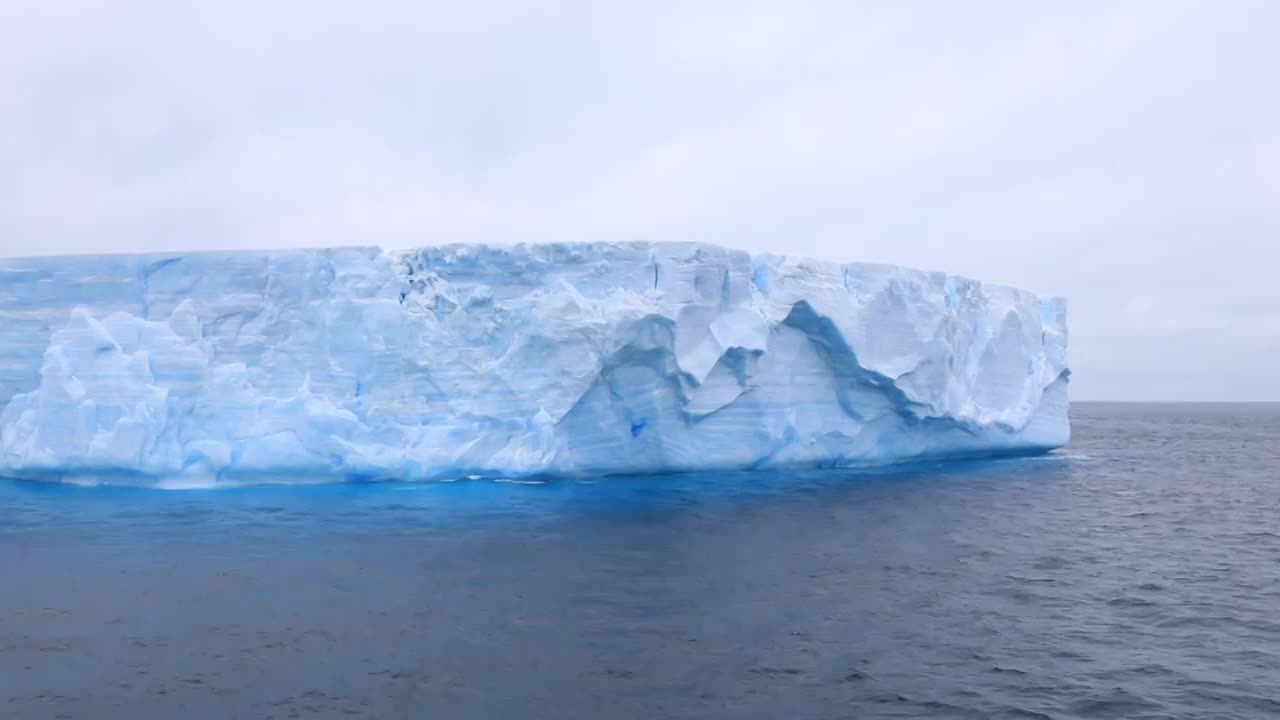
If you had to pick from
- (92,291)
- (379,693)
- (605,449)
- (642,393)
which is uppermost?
(92,291)

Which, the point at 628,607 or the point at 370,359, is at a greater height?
the point at 370,359

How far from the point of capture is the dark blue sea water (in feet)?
16.7

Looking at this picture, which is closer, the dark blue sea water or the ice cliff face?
the dark blue sea water

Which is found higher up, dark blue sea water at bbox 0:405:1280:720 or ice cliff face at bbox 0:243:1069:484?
ice cliff face at bbox 0:243:1069:484

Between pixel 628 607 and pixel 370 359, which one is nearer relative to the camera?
pixel 628 607

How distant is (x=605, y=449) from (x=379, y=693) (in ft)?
27.3

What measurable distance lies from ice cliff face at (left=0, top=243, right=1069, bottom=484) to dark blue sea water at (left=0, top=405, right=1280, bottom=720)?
100 cm

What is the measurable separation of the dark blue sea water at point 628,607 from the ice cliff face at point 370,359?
1.00m

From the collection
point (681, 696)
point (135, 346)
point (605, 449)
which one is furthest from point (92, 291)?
point (681, 696)

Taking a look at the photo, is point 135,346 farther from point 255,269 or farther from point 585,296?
point 585,296

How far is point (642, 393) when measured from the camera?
13203 mm

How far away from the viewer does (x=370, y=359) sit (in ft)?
41.9

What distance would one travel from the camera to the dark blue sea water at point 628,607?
510 cm

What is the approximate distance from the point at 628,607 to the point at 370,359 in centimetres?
746
